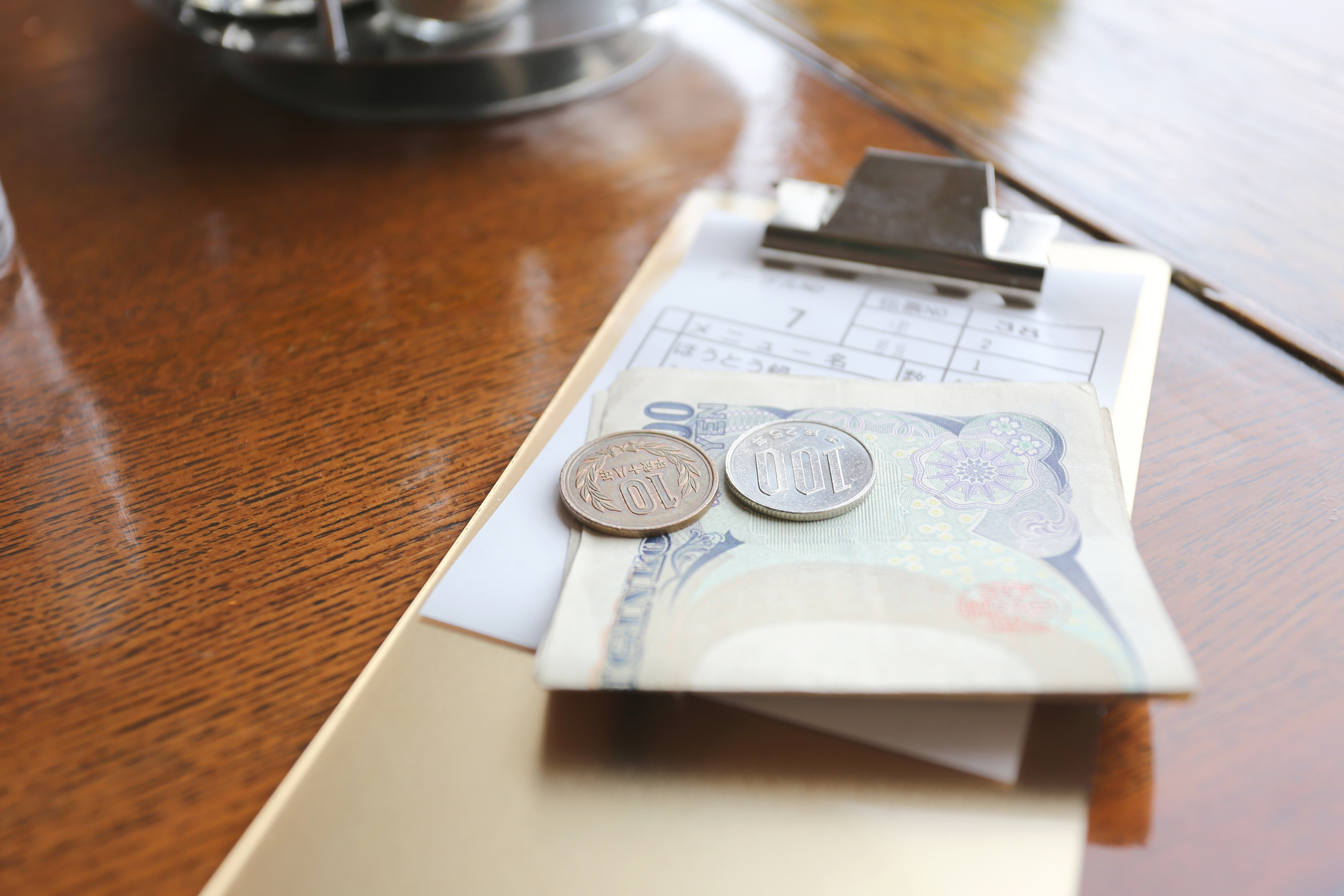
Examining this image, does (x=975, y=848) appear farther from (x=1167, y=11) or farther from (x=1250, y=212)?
(x=1167, y=11)

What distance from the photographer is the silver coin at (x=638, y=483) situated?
1.27ft

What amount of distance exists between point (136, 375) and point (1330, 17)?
1.09m

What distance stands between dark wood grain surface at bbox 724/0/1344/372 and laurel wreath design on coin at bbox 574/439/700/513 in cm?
36

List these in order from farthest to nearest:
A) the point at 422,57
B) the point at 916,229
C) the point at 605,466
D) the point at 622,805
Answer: the point at 422,57 < the point at 916,229 < the point at 605,466 < the point at 622,805

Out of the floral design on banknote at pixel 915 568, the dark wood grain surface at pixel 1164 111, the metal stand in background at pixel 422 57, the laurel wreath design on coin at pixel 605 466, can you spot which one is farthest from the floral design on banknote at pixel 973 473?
the metal stand in background at pixel 422 57

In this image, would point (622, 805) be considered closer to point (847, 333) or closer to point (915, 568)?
point (915, 568)

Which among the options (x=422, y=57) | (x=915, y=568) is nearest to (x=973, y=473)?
(x=915, y=568)

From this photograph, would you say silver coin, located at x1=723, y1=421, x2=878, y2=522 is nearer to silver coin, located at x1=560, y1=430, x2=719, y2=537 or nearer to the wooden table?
silver coin, located at x1=560, y1=430, x2=719, y2=537

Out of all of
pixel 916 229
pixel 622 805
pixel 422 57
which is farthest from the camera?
pixel 422 57

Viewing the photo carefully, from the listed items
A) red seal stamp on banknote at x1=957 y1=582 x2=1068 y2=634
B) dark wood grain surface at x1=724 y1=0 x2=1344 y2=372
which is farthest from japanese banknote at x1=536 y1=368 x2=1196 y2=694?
dark wood grain surface at x1=724 y1=0 x2=1344 y2=372

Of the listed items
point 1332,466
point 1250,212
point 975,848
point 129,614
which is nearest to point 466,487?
point 129,614

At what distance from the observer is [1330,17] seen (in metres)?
0.89

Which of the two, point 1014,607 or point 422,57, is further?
point 422,57

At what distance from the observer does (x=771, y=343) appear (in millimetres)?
513
